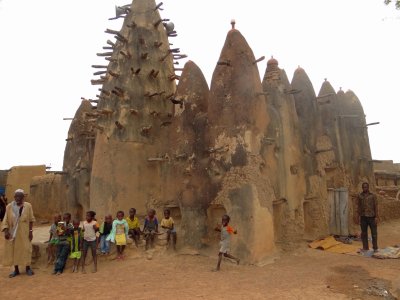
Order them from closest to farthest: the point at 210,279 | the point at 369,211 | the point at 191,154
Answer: the point at 210,279, the point at 369,211, the point at 191,154

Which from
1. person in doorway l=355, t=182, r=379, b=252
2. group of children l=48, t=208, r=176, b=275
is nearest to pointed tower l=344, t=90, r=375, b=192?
person in doorway l=355, t=182, r=379, b=252

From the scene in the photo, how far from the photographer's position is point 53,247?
1033cm

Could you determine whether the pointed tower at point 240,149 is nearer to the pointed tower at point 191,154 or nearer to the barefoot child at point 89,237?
the pointed tower at point 191,154

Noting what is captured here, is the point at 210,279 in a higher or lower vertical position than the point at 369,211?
lower

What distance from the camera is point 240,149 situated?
10250mm

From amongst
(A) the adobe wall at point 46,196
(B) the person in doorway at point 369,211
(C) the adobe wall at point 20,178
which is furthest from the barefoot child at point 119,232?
(C) the adobe wall at point 20,178

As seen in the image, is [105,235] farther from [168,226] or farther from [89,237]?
[168,226]

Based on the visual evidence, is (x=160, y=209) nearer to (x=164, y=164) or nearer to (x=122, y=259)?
(x=164, y=164)

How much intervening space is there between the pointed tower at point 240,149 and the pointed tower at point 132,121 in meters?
2.27

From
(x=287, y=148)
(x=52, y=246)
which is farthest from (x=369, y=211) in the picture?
(x=52, y=246)

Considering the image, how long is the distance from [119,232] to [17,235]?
2.31 metres

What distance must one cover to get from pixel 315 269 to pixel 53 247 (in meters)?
6.43

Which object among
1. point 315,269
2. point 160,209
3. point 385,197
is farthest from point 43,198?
point 385,197

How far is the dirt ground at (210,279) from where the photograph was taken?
7234mm
